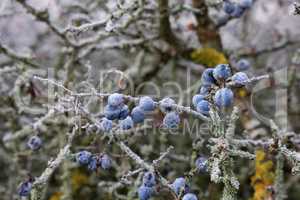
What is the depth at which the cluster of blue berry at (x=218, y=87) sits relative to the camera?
31.6 inches

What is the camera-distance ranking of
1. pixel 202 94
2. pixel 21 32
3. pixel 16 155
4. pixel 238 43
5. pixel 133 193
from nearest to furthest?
1. pixel 202 94
2. pixel 133 193
3. pixel 16 155
4. pixel 238 43
5. pixel 21 32

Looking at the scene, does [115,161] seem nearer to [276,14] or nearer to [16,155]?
[16,155]

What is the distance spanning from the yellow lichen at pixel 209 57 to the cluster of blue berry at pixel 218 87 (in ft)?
1.67

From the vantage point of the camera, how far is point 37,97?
55.0 inches

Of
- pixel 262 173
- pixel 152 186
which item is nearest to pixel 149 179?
pixel 152 186

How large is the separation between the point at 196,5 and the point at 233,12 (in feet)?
0.50

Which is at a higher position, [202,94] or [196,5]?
[196,5]

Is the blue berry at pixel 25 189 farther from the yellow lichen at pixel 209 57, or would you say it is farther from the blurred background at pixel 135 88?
the yellow lichen at pixel 209 57

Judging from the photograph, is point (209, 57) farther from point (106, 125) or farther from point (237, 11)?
point (106, 125)

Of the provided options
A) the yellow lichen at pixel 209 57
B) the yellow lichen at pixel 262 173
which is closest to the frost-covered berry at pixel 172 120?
the yellow lichen at pixel 262 173

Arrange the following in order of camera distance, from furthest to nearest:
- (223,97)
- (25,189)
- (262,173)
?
1. (262,173)
2. (25,189)
3. (223,97)

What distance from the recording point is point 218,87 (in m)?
0.84

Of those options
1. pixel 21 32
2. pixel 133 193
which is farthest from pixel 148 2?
pixel 21 32

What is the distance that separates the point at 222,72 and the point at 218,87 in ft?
0.10
